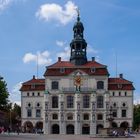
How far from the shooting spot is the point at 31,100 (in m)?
130

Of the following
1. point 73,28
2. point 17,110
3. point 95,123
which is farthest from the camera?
point 17,110

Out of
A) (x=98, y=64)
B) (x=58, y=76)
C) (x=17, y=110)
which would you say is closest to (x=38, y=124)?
(x=58, y=76)

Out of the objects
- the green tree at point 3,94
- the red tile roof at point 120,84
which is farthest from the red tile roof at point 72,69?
the green tree at point 3,94

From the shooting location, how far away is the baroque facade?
4966 inches

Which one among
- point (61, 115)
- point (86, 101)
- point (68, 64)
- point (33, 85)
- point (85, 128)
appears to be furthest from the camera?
point (68, 64)

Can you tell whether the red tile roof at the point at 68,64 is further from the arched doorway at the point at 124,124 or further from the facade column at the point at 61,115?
the arched doorway at the point at 124,124

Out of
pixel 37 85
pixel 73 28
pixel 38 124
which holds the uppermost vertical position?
pixel 73 28

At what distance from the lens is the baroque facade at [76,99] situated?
4966 inches

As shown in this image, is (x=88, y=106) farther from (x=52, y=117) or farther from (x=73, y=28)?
(x=73, y=28)

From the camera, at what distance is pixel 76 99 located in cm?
12694

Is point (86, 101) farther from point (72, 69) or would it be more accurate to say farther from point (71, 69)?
point (71, 69)

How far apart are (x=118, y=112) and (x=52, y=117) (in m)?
16.9

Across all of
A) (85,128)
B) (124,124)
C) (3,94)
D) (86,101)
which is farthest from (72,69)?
(3,94)

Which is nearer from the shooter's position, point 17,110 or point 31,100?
point 31,100
